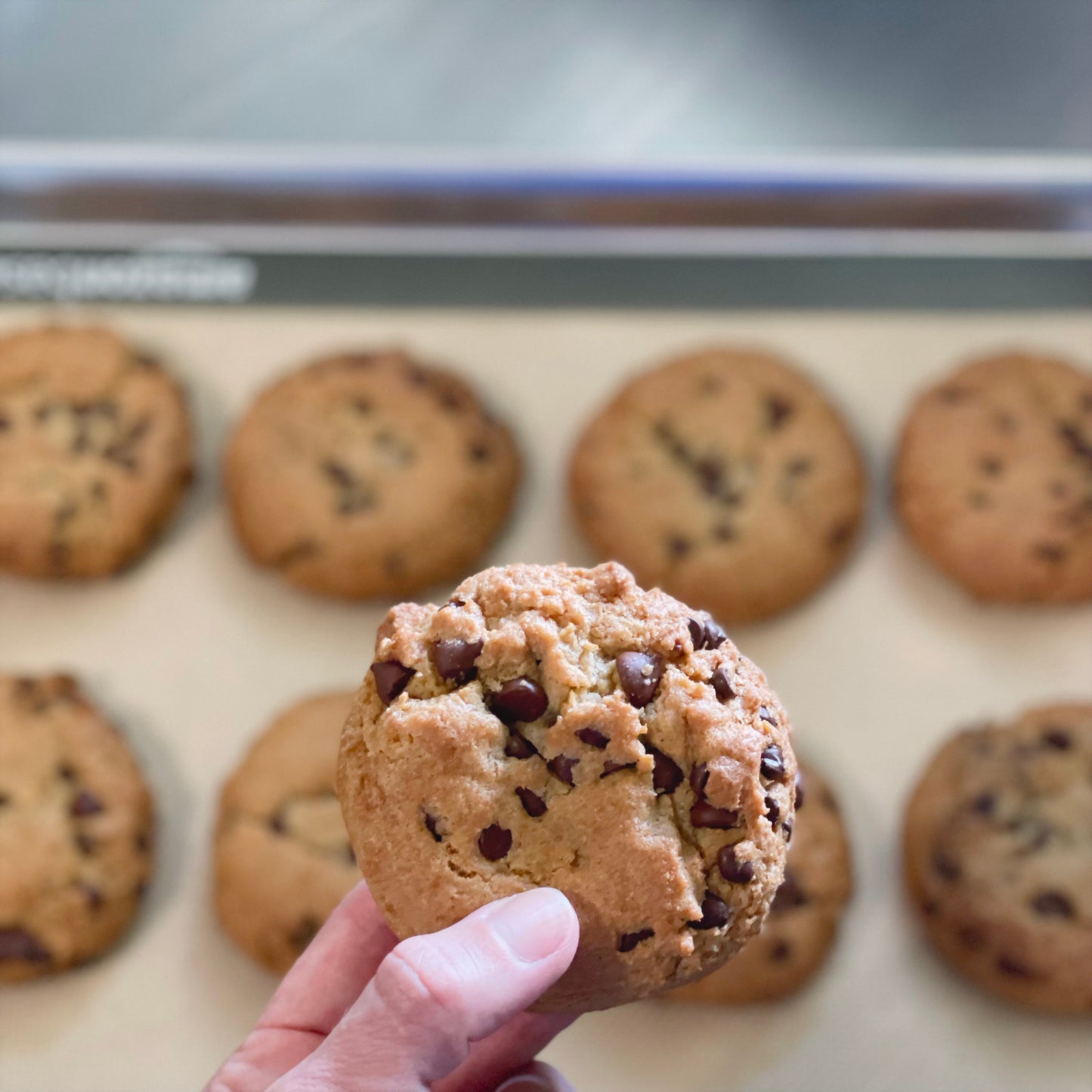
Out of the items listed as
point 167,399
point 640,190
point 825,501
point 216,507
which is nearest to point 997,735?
point 825,501

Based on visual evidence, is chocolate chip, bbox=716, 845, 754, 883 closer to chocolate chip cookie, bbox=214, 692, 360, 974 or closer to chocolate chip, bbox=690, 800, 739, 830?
chocolate chip, bbox=690, 800, 739, 830

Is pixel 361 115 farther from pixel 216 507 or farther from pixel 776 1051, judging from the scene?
pixel 776 1051

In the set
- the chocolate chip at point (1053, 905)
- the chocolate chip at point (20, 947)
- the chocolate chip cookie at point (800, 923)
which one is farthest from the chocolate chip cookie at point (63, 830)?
the chocolate chip at point (1053, 905)

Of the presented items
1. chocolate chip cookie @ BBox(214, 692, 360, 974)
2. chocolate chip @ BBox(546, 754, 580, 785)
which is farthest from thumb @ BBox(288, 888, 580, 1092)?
chocolate chip cookie @ BBox(214, 692, 360, 974)

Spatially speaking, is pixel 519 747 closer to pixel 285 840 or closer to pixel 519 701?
pixel 519 701

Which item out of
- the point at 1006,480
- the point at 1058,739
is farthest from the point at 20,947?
the point at 1006,480

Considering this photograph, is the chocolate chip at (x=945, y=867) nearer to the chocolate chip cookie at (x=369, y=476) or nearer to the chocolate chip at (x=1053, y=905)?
the chocolate chip at (x=1053, y=905)
